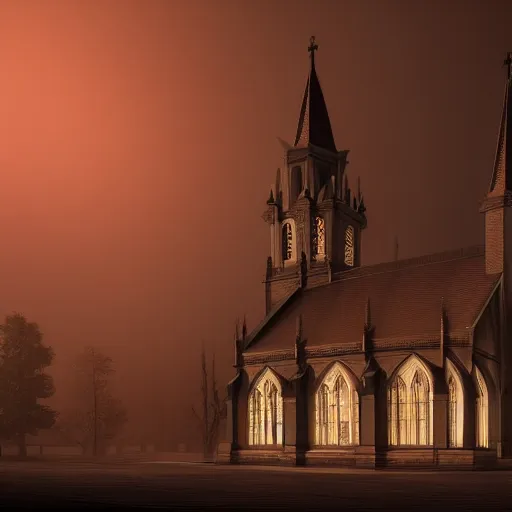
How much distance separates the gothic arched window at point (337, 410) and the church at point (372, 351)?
9 cm

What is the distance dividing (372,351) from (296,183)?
23.6 metres

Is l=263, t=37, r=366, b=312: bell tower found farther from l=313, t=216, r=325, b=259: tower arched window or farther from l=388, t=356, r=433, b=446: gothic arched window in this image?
l=388, t=356, r=433, b=446: gothic arched window

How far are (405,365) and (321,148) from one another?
90.3ft

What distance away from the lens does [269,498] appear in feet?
104

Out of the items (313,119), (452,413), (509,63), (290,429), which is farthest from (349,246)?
(452,413)

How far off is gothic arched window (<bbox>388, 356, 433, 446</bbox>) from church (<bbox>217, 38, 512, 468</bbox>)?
0.29ft

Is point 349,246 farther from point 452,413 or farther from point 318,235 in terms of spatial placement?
point 452,413

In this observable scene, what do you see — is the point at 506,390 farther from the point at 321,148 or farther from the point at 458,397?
the point at 321,148

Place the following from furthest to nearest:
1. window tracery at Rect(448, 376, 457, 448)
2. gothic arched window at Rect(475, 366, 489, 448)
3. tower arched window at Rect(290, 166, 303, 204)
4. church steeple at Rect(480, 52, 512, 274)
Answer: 1. tower arched window at Rect(290, 166, 303, 204)
2. church steeple at Rect(480, 52, 512, 274)
3. gothic arched window at Rect(475, 366, 489, 448)
4. window tracery at Rect(448, 376, 457, 448)

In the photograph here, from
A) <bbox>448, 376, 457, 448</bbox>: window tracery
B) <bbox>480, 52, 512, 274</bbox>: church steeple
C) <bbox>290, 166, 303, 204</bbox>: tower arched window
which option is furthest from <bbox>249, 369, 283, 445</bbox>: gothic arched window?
<bbox>480, 52, 512, 274</bbox>: church steeple

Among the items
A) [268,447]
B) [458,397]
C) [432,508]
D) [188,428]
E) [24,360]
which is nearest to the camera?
[432,508]

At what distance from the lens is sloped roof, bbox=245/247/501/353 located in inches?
2621

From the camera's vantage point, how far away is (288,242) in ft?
282

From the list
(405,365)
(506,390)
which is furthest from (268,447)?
Answer: (506,390)
